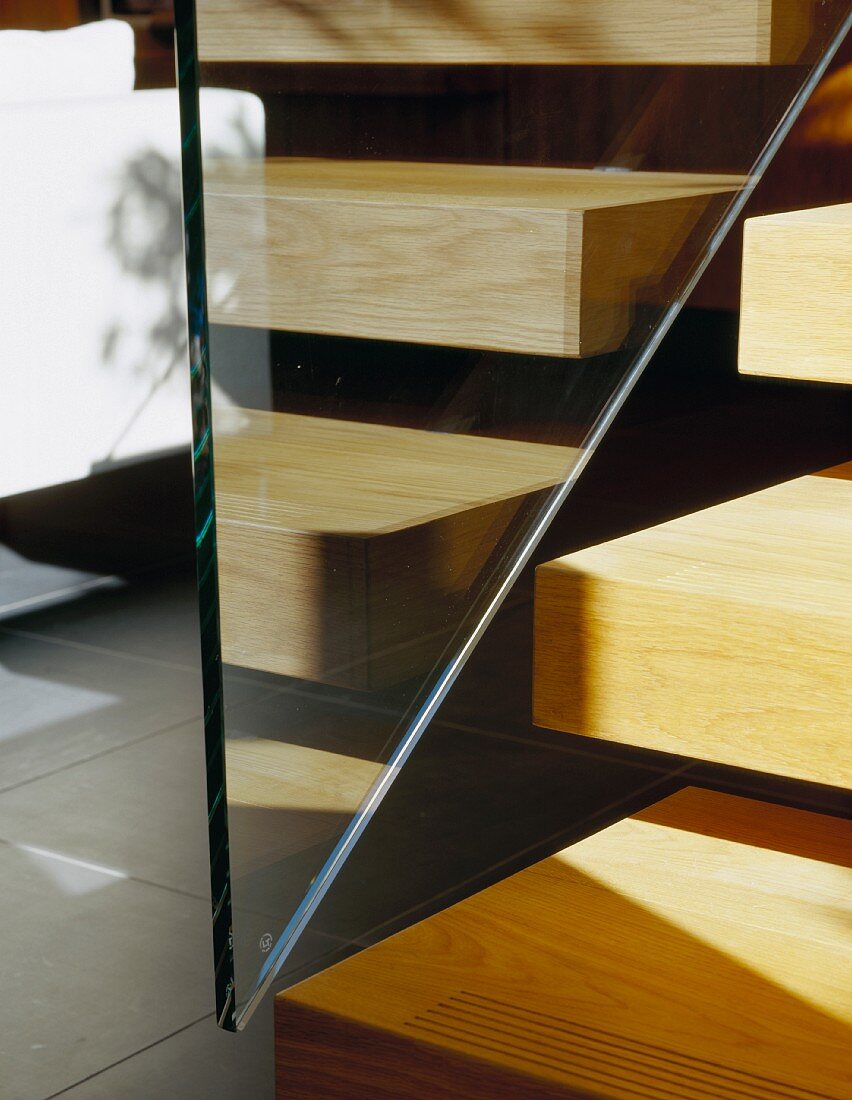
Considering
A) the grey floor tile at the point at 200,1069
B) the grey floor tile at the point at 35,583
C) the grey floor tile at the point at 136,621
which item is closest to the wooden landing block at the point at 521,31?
the grey floor tile at the point at 200,1069

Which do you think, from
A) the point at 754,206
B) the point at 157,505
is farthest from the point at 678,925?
the point at 754,206

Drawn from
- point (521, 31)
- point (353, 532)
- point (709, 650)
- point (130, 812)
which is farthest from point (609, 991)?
point (130, 812)

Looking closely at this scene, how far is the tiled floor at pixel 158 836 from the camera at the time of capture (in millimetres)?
1385

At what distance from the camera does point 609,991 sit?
0.85 meters

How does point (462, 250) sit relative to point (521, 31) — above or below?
below

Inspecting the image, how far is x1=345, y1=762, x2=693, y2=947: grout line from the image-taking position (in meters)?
1.58

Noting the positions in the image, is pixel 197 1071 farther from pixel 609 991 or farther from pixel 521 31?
pixel 521 31

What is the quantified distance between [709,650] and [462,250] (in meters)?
0.29

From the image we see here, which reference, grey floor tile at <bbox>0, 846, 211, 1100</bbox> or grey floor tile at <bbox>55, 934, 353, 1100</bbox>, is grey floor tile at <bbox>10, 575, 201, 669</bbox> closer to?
grey floor tile at <bbox>0, 846, 211, 1100</bbox>

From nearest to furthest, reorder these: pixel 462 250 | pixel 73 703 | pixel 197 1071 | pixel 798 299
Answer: pixel 462 250, pixel 798 299, pixel 197 1071, pixel 73 703

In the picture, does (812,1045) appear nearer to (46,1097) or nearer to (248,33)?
(248,33)

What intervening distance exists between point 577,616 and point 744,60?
0.39 m

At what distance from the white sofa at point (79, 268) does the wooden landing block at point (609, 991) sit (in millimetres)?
2078

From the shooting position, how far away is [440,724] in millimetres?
2260
